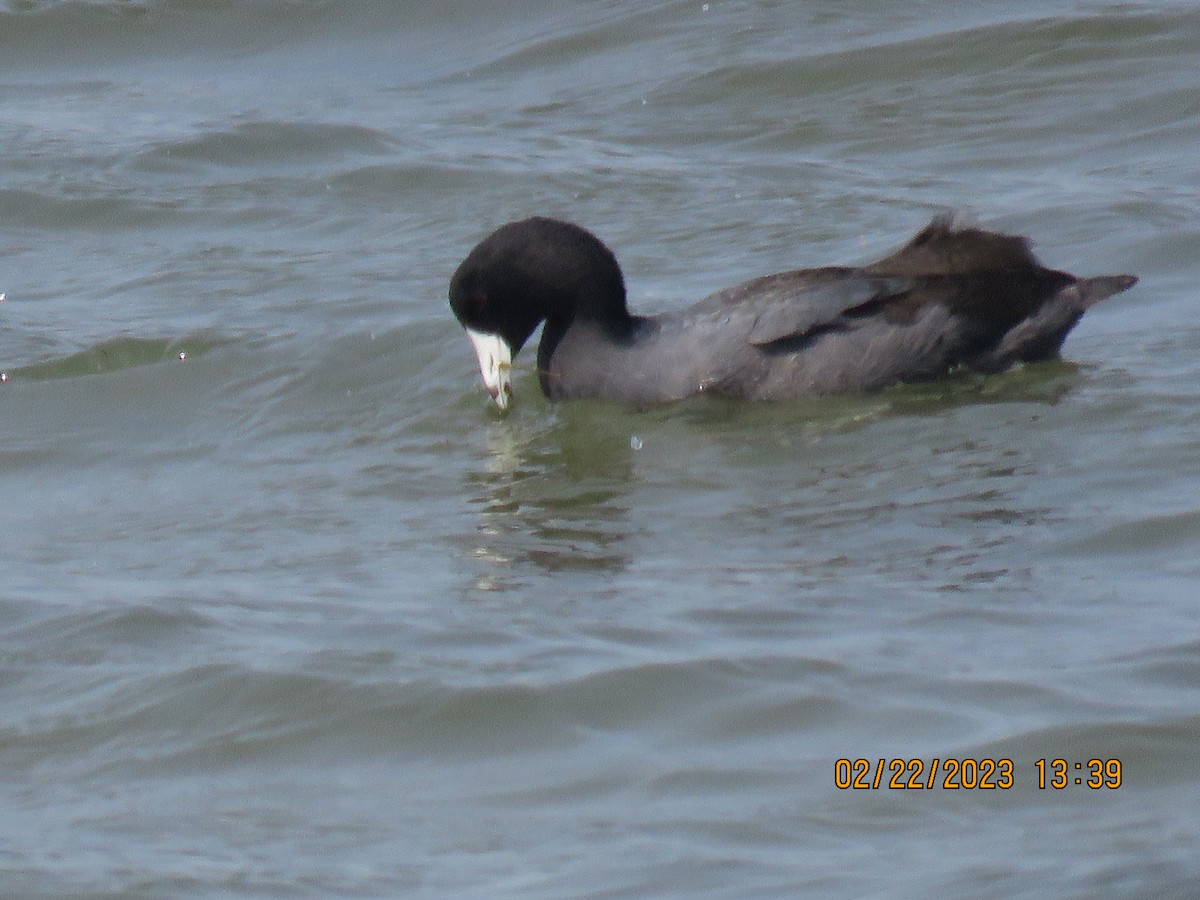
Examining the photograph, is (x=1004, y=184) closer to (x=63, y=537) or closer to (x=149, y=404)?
(x=149, y=404)

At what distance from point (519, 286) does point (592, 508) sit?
141cm

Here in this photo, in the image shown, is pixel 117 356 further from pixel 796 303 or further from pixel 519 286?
pixel 796 303

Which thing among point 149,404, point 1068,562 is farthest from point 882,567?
point 149,404

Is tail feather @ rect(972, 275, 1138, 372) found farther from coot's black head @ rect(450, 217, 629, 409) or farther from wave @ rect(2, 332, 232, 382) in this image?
wave @ rect(2, 332, 232, 382)

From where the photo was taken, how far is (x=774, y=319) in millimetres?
7453

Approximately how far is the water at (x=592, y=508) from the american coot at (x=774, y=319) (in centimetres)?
13

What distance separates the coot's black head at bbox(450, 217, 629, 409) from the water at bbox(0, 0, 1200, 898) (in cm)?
23

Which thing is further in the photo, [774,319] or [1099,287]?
[1099,287]

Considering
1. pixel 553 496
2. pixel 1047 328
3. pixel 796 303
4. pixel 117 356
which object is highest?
pixel 796 303

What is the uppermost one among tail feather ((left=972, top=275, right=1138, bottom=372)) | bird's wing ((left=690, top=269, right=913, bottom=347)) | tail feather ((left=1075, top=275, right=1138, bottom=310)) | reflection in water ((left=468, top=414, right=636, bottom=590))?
bird's wing ((left=690, top=269, right=913, bottom=347))

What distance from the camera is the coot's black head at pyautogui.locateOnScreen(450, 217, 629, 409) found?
780 cm

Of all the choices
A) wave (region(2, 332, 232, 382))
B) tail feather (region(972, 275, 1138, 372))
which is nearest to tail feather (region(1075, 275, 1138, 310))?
tail feather (region(972, 275, 1138, 372))

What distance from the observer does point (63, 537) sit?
656cm
